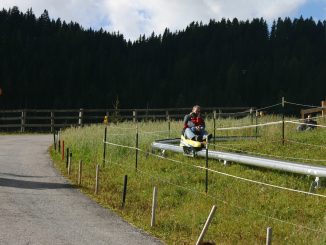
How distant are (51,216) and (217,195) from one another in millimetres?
3506

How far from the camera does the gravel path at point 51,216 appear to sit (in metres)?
8.55

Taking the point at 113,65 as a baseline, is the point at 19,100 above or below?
below

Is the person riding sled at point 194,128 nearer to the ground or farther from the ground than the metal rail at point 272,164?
farther from the ground

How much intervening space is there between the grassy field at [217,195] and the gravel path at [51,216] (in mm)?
389

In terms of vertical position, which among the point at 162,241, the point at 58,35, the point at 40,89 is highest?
the point at 58,35

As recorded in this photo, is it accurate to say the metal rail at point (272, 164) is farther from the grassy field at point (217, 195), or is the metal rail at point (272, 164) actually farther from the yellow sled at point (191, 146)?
the grassy field at point (217, 195)

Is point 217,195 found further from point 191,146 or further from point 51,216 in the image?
point 191,146

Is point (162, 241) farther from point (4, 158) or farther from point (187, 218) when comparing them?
point (4, 158)

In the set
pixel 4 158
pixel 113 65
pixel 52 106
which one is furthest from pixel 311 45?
pixel 4 158

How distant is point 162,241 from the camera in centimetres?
860

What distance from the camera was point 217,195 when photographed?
37.9ft

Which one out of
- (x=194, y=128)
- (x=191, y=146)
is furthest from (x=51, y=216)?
(x=194, y=128)

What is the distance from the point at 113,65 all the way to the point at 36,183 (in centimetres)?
11268

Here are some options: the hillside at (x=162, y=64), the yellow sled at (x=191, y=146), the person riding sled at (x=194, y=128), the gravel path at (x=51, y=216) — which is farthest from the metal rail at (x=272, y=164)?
the hillside at (x=162, y=64)
